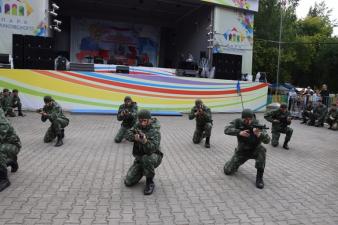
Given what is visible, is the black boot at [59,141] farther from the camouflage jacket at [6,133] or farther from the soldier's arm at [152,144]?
the soldier's arm at [152,144]

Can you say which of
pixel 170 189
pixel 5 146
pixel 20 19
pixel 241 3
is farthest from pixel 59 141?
pixel 241 3

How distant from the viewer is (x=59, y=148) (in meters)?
9.50

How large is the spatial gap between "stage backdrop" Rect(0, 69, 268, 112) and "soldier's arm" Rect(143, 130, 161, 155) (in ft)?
42.7

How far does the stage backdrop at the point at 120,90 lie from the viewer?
1758cm

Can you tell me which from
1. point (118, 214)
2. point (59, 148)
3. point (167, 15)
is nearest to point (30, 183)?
point (118, 214)

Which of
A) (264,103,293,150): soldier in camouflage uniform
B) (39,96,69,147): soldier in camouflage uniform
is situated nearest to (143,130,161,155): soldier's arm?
(39,96,69,147): soldier in camouflage uniform

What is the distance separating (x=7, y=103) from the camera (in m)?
15.6

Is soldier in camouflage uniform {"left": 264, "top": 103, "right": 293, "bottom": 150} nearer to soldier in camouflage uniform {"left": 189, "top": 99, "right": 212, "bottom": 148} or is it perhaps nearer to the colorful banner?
soldier in camouflage uniform {"left": 189, "top": 99, "right": 212, "bottom": 148}

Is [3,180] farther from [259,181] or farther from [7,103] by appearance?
[7,103]

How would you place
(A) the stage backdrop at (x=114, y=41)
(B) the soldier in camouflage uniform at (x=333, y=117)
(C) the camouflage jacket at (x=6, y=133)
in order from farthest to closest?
(A) the stage backdrop at (x=114, y=41) → (B) the soldier in camouflage uniform at (x=333, y=117) → (C) the camouflage jacket at (x=6, y=133)

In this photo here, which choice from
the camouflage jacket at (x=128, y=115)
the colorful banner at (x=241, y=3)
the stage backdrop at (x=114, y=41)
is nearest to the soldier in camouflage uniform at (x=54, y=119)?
the camouflage jacket at (x=128, y=115)

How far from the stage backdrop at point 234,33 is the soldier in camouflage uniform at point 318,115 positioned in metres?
7.94

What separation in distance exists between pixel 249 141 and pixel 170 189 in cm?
173

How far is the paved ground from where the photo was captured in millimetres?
4953
